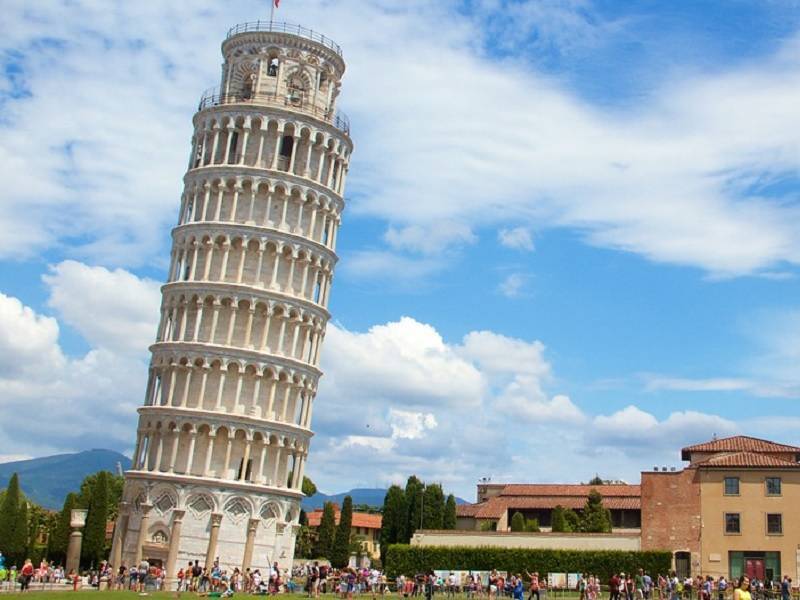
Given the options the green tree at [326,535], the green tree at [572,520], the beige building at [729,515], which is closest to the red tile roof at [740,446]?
the beige building at [729,515]

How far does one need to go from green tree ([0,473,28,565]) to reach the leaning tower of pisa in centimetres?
1800

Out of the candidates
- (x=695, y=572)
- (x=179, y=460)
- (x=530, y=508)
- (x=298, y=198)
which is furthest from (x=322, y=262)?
(x=530, y=508)

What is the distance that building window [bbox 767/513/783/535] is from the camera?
68625 mm

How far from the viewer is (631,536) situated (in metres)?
72.4

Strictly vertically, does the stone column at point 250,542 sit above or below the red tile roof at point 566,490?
below

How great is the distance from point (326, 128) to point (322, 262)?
1043cm

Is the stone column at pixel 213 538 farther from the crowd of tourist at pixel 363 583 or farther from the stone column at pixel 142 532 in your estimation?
the stone column at pixel 142 532

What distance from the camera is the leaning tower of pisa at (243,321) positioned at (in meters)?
68.5

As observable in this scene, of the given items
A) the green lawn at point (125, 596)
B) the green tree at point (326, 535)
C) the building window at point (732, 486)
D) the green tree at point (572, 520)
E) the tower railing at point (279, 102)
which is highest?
the tower railing at point (279, 102)

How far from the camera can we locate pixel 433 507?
102 metres

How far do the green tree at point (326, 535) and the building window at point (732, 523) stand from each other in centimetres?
4694

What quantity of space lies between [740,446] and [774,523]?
955cm

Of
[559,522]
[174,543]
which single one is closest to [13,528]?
[174,543]

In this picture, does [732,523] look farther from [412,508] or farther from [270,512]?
[412,508]
